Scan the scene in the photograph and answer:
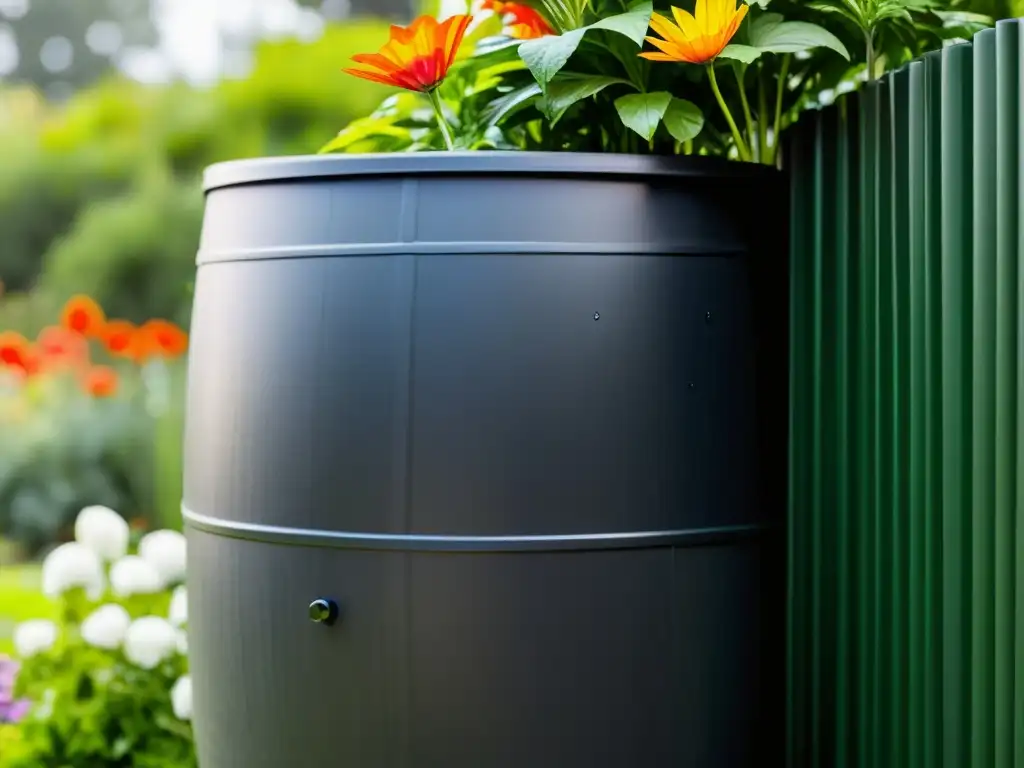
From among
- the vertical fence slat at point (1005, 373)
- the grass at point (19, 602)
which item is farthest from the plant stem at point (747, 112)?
the grass at point (19, 602)

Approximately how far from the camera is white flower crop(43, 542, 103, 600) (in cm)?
242

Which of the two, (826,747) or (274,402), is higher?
(274,402)

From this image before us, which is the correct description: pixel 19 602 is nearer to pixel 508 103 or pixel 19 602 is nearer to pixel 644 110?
pixel 508 103

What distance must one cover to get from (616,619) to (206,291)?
0.71m

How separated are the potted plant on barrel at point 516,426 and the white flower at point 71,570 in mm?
925

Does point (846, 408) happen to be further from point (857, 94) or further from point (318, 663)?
point (318, 663)

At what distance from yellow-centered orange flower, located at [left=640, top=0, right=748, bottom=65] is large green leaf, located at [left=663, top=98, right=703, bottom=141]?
90mm

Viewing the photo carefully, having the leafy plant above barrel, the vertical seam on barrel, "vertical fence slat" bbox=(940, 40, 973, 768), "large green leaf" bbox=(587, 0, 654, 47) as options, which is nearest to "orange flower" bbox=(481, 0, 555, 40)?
the leafy plant above barrel

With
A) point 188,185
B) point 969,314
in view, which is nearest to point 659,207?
point 969,314

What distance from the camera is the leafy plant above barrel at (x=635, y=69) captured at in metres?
1.46

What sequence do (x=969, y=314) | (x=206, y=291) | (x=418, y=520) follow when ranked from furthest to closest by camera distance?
1. (x=206, y=291)
2. (x=418, y=520)
3. (x=969, y=314)

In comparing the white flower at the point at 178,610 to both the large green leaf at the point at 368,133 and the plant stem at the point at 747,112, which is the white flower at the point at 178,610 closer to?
the large green leaf at the point at 368,133

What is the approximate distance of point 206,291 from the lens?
1708mm

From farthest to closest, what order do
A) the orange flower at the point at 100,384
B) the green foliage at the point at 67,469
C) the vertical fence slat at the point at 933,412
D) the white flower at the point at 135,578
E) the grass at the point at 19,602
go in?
1. the green foliage at the point at 67,469
2. the orange flower at the point at 100,384
3. the grass at the point at 19,602
4. the white flower at the point at 135,578
5. the vertical fence slat at the point at 933,412
